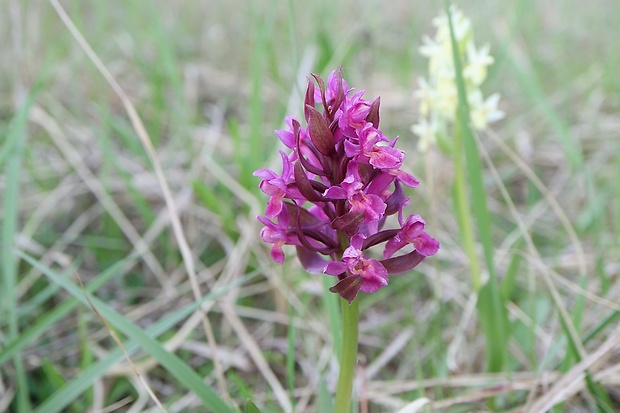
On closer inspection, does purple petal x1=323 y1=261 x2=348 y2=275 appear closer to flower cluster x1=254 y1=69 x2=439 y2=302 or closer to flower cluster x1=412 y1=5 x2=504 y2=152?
flower cluster x1=254 y1=69 x2=439 y2=302

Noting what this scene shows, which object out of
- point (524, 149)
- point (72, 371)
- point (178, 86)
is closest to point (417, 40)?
point (524, 149)

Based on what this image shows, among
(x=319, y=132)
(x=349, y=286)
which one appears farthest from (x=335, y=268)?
(x=319, y=132)

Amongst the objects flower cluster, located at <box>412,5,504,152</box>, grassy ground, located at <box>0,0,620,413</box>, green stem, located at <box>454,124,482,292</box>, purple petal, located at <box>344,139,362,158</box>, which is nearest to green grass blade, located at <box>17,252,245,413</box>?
grassy ground, located at <box>0,0,620,413</box>

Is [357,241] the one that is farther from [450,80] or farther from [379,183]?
[450,80]

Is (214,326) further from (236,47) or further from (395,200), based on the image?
(236,47)

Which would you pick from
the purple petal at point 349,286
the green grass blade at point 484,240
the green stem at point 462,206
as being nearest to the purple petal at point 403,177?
the purple petal at point 349,286

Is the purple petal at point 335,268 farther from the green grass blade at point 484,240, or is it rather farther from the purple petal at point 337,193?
the green grass blade at point 484,240
